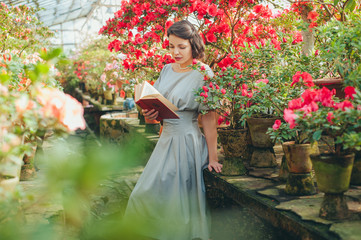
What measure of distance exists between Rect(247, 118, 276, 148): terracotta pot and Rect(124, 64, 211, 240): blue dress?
0.40m

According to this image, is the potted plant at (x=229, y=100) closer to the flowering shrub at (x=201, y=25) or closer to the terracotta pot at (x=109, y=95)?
the flowering shrub at (x=201, y=25)

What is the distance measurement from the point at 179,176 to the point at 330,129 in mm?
1090

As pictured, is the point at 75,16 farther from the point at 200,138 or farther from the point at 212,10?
the point at 200,138

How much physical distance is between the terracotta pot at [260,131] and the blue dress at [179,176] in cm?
40

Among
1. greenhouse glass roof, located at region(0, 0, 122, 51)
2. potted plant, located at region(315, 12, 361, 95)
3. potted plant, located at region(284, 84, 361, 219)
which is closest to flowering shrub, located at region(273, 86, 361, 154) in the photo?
potted plant, located at region(284, 84, 361, 219)

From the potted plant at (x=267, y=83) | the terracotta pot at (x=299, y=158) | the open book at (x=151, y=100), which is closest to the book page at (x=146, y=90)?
the open book at (x=151, y=100)

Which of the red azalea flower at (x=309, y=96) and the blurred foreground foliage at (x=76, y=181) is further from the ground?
the red azalea flower at (x=309, y=96)

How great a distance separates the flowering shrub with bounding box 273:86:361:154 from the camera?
1.27 meters

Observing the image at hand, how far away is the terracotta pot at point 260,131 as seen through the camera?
2.49 metres

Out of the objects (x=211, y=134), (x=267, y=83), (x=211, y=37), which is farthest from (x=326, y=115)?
(x=211, y=37)

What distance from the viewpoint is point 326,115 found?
1.36m

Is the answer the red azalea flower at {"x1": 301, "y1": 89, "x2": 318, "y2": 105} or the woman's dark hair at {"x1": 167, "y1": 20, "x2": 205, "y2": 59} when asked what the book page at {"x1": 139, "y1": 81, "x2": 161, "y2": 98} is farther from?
the red azalea flower at {"x1": 301, "y1": 89, "x2": 318, "y2": 105}

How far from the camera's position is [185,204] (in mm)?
2234

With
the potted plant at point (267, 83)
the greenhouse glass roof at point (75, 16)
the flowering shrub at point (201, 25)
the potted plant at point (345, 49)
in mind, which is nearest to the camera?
the potted plant at point (345, 49)
